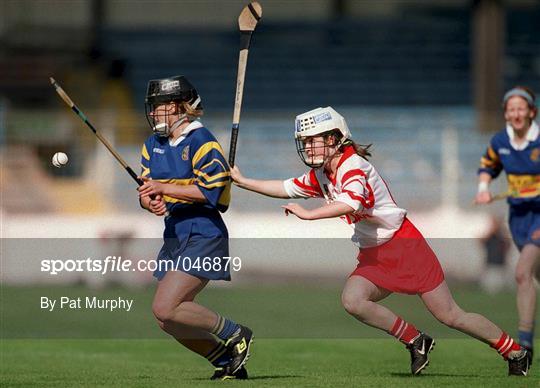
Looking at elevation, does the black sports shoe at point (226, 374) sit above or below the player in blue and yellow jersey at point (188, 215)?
below

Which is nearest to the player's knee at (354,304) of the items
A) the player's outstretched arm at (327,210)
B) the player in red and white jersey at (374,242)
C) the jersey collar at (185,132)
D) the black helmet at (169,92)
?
the player in red and white jersey at (374,242)

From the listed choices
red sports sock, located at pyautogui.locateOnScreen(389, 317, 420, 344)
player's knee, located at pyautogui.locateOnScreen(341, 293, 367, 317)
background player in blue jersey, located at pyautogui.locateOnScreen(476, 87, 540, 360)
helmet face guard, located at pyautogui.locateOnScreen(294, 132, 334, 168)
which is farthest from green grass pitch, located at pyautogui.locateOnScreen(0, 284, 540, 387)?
helmet face guard, located at pyautogui.locateOnScreen(294, 132, 334, 168)

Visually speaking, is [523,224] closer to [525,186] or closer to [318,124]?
[525,186]

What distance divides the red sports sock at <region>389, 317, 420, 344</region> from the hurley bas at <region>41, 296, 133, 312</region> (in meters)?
5.12

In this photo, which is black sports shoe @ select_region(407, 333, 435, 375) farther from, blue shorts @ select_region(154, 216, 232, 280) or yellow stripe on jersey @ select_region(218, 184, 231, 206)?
yellow stripe on jersey @ select_region(218, 184, 231, 206)

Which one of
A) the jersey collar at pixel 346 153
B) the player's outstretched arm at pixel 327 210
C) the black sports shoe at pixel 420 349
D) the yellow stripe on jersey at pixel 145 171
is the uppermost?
the jersey collar at pixel 346 153

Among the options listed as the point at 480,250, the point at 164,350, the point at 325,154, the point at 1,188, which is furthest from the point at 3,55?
the point at 325,154

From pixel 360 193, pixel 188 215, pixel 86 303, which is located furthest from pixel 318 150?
pixel 86 303

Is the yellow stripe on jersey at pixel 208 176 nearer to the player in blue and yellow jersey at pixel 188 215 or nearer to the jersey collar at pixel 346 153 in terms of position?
the player in blue and yellow jersey at pixel 188 215

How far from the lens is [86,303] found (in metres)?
12.5

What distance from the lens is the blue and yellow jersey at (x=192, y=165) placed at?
273 inches

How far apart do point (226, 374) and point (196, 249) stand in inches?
28.2

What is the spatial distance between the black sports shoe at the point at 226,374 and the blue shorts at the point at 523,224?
2.28 meters

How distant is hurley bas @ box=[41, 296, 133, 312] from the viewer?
12305 millimetres
